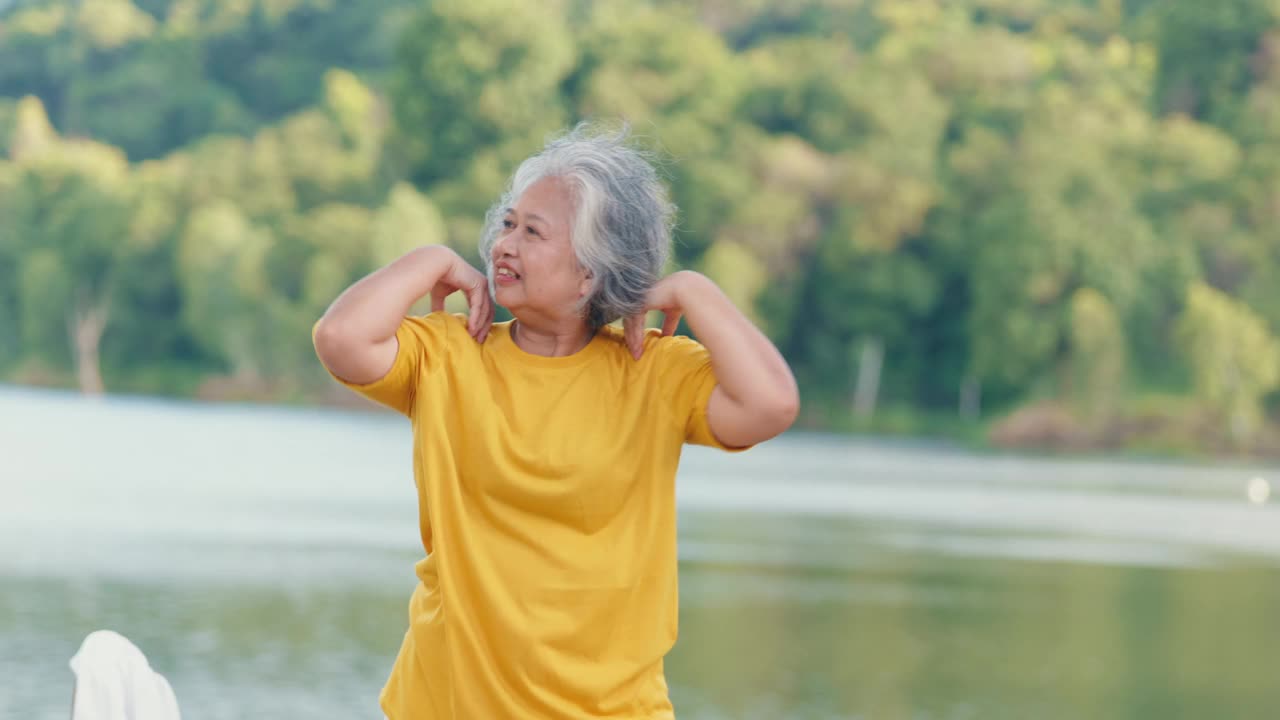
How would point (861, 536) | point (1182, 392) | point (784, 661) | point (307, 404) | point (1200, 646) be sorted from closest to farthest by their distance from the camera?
point (784, 661) < point (1200, 646) < point (861, 536) < point (1182, 392) < point (307, 404)

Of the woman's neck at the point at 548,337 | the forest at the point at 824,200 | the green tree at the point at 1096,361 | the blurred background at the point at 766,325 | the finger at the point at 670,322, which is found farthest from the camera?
the forest at the point at 824,200

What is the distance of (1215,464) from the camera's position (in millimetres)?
35031

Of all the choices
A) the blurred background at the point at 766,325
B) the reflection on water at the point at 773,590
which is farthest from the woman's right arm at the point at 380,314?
the blurred background at the point at 766,325

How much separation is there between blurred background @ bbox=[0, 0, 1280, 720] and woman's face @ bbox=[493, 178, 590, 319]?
21.1 feet

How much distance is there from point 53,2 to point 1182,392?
47.6 m

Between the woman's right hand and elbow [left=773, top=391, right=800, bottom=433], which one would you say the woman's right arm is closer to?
the woman's right hand

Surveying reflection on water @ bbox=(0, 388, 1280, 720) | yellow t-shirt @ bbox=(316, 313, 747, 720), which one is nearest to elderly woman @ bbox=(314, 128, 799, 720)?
yellow t-shirt @ bbox=(316, 313, 747, 720)

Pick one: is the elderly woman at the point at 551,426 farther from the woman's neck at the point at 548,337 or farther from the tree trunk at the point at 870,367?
the tree trunk at the point at 870,367

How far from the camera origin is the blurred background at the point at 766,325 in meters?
11.0

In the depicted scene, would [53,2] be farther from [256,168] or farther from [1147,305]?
[1147,305]

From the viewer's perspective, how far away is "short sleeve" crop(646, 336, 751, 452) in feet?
7.16

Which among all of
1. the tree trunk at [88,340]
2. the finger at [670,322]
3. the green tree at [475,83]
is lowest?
the tree trunk at [88,340]

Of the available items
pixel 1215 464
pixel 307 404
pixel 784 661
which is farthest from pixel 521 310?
pixel 307 404

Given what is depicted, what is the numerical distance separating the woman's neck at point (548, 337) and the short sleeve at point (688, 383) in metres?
0.09
